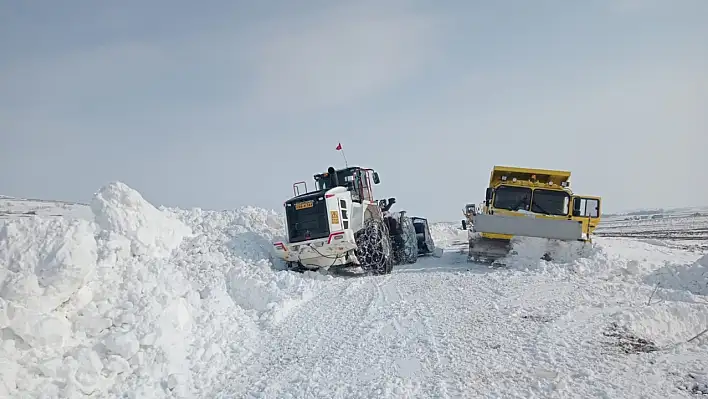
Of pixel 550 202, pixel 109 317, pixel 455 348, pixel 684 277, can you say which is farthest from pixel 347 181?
pixel 109 317

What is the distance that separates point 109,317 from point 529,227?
9.63 metres

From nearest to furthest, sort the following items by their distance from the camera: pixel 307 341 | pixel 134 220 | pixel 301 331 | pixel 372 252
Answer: pixel 307 341 < pixel 301 331 < pixel 134 220 < pixel 372 252

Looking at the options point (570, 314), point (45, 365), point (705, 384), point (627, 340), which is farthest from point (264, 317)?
point (705, 384)

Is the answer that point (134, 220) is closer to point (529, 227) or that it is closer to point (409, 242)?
point (409, 242)

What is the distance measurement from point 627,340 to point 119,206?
28.9 ft

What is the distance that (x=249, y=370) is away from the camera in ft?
19.5

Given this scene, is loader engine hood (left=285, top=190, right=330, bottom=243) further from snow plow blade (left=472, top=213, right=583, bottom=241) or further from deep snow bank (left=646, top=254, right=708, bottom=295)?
deep snow bank (left=646, top=254, right=708, bottom=295)

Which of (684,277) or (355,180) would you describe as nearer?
(684,277)

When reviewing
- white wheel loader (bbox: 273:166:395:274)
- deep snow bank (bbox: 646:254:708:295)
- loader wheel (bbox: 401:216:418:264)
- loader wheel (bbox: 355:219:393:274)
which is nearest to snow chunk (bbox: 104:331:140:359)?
white wheel loader (bbox: 273:166:395:274)

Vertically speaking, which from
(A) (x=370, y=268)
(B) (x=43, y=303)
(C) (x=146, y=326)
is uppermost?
(B) (x=43, y=303)

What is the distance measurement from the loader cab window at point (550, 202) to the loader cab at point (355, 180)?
14.1 feet

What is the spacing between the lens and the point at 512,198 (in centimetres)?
1395

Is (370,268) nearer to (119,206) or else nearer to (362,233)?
(362,233)

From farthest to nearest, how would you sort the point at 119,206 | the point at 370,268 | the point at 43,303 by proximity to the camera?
1. the point at 370,268
2. the point at 119,206
3. the point at 43,303
